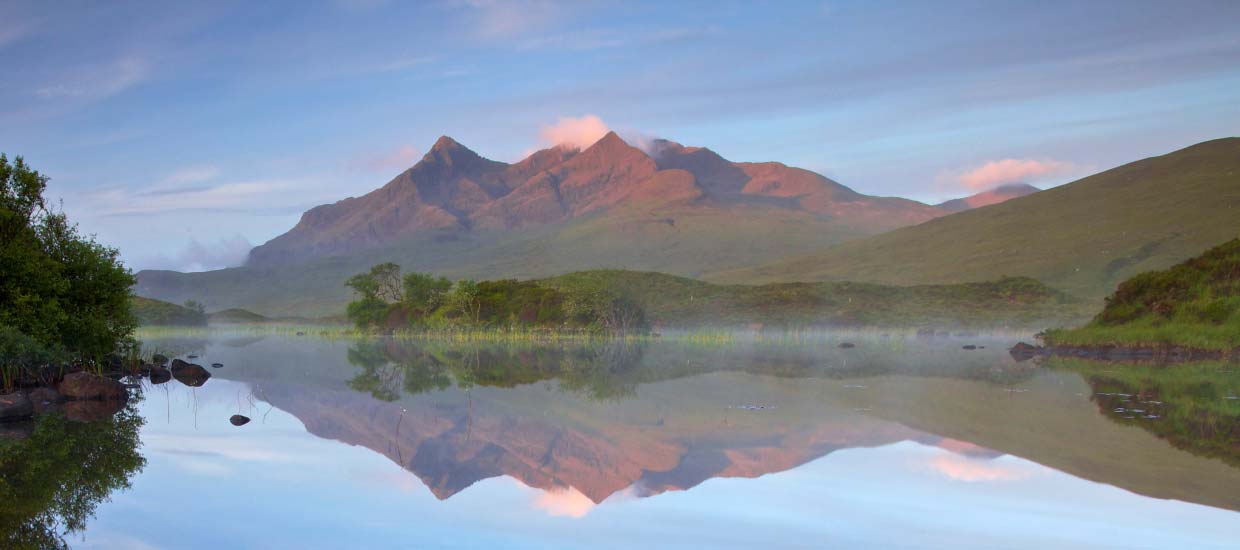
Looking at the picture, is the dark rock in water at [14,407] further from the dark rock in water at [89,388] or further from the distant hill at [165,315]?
the distant hill at [165,315]

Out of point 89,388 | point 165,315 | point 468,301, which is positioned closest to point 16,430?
point 89,388

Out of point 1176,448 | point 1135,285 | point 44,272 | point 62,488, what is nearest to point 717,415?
point 1176,448

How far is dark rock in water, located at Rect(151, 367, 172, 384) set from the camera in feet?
82.7

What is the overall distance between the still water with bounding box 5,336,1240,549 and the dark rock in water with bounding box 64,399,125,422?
1.82 ft

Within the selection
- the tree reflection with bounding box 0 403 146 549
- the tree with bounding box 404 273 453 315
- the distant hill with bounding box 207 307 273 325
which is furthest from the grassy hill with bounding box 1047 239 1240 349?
the distant hill with bounding box 207 307 273 325

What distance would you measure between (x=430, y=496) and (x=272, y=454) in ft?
12.4

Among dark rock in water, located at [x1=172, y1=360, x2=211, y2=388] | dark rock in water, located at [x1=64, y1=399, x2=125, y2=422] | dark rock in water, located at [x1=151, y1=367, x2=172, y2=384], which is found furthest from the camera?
dark rock in water, located at [x1=151, y1=367, x2=172, y2=384]

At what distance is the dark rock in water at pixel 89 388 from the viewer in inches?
753

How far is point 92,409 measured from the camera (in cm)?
1759

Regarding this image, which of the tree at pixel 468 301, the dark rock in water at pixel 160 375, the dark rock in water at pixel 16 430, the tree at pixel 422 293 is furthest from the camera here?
the tree at pixel 422 293

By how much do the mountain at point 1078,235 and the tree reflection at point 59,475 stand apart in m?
85.1

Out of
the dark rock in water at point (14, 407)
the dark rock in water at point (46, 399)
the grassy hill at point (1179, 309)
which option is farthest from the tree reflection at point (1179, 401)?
the dark rock in water at point (46, 399)

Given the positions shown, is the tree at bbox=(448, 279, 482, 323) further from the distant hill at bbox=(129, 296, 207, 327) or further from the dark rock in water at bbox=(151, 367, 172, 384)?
the distant hill at bbox=(129, 296, 207, 327)

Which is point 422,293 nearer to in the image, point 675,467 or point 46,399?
point 46,399
